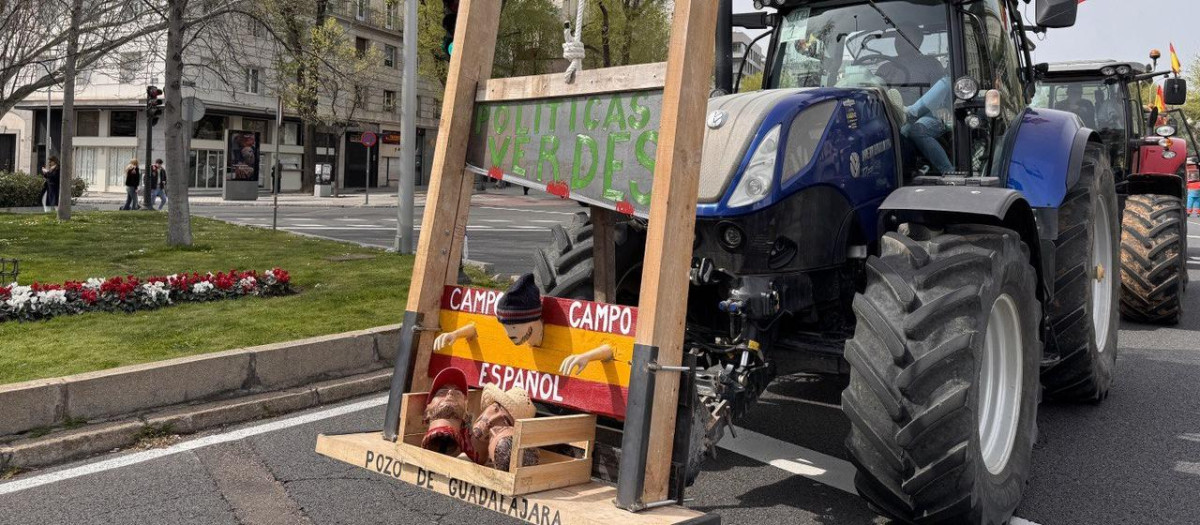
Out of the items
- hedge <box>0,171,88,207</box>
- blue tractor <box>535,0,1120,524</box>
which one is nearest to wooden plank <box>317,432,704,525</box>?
blue tractor <box>535,0,1120,524</box>

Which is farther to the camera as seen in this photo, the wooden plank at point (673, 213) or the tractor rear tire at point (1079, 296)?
the tractor rear tire at point (1079, 296)

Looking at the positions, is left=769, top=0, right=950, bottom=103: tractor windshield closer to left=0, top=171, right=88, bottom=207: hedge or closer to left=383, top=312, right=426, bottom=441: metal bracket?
left=383, top=312, right=426, bottom=441: metal bracket

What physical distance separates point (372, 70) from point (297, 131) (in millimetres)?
6394

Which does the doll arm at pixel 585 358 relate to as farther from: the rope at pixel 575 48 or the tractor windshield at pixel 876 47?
the tractor windshield at pixel 876 47

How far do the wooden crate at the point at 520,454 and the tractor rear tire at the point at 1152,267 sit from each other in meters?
8.23

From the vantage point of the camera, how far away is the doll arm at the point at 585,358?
3639 millimetres

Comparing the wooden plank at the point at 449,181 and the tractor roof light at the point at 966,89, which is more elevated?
the tractor roof light at the point at 966,89

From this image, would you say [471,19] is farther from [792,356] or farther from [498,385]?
[792,356]

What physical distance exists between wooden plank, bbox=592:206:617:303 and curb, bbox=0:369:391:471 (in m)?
2.54

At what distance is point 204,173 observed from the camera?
149 ft

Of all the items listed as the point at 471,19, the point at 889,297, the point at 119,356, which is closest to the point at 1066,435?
the point at 889,297

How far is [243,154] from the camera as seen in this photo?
139 feet

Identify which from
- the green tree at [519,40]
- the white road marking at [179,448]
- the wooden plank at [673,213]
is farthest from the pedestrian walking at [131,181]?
the wooden plank at [673,213]

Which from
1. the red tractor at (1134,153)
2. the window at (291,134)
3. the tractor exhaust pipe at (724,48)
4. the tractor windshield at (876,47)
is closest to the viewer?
the tractor windshield at (876,47)
